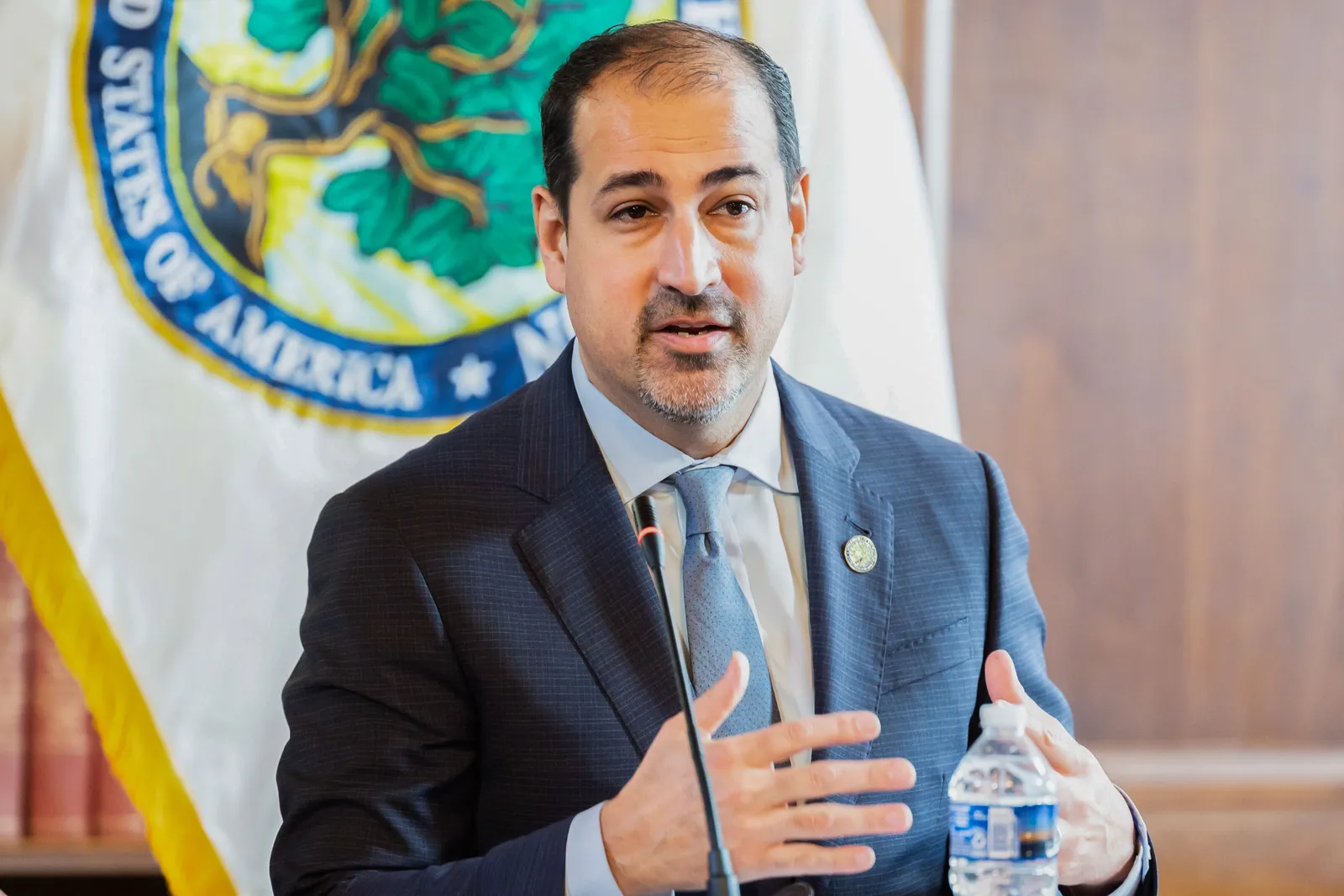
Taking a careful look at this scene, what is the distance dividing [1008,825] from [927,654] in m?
0.50

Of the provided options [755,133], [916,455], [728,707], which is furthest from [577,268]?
[728,707]

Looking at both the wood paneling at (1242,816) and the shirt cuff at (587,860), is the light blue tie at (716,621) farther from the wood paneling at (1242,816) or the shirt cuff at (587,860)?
the wood paneling at (1242,816)

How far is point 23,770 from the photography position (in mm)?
2066

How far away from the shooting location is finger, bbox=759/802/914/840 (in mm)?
1155

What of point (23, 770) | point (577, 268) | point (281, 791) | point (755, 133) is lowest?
point (23, 770)

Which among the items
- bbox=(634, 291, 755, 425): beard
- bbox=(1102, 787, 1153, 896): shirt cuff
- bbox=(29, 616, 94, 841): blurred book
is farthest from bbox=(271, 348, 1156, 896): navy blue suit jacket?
bbox=(29, 616, 94, 841): blurred book

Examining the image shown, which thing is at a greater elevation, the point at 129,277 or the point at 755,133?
the point at 755,133

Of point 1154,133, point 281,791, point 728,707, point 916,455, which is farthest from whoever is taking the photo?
point 1154,133

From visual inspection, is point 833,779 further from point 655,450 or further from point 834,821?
point 655,450

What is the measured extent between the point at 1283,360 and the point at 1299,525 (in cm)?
30

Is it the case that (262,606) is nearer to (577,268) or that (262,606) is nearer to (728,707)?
(577,268)

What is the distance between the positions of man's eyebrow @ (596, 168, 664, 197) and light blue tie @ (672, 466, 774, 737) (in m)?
0.39

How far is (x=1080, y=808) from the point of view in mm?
1370

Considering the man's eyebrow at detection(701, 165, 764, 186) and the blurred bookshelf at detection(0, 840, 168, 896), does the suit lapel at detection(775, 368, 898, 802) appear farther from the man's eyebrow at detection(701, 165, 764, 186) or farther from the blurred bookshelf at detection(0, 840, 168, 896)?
the blurred bookshelf at detection(0, 840, 168, 896)
